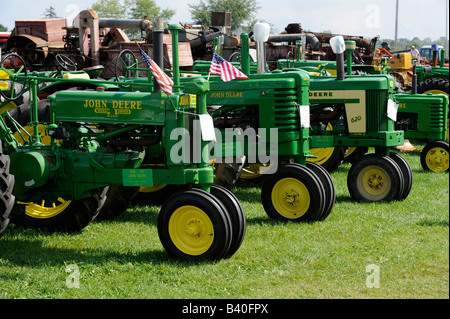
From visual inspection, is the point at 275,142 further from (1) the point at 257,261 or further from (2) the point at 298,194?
(1) the point at 257,261

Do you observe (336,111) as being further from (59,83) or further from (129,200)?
(59,83)

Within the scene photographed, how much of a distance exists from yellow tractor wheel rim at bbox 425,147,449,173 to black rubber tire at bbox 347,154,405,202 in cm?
253

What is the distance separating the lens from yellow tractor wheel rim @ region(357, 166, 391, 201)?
7953 mm

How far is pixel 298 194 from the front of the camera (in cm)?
682

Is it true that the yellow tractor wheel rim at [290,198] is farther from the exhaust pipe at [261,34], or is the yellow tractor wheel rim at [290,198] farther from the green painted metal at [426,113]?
the green painted metal at [426,113]

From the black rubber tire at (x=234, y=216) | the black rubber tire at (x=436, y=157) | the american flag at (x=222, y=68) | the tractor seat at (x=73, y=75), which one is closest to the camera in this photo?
the black rubber tire at (x=234, y=216)

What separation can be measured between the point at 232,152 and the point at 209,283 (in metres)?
2.29

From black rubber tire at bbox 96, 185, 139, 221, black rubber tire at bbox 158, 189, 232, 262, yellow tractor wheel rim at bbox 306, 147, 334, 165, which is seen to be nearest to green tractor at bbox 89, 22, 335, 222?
black rubber tire at bbox 96, 185, 139, 221

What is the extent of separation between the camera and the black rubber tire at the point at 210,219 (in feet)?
16.6

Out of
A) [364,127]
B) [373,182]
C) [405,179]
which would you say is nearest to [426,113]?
[364,127]

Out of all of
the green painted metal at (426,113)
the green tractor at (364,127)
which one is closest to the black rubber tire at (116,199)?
the green tractor at (364,127)

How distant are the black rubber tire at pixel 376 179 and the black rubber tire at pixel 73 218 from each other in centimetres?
309

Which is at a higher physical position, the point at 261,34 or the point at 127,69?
the point at 261,34

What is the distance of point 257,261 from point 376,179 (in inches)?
121
